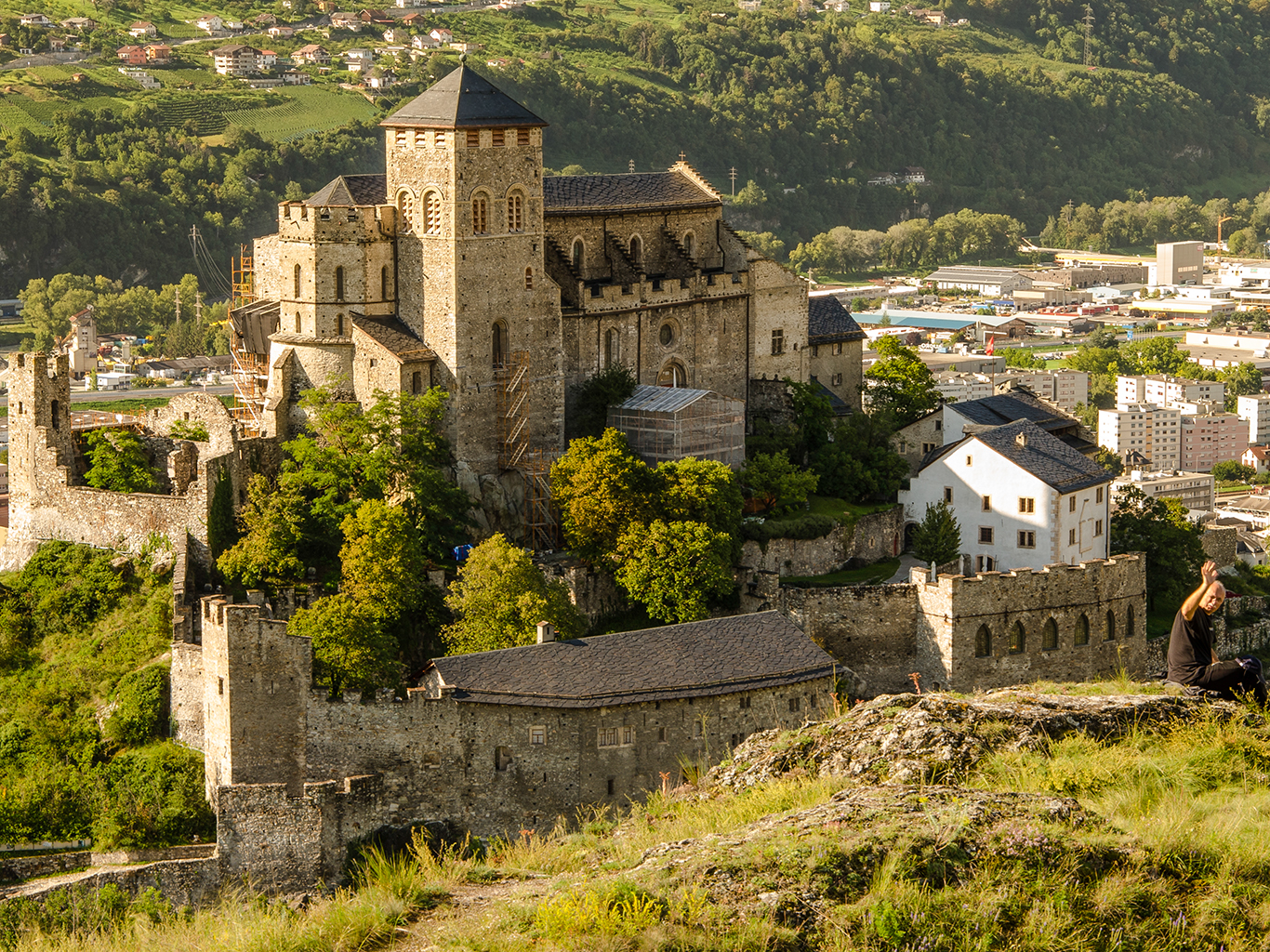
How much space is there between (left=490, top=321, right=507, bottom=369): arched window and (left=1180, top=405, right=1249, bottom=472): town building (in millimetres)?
117532

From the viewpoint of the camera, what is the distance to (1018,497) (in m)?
60.4

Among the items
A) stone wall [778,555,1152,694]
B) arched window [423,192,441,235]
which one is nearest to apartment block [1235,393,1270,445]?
stone wall [778,555,1152,694]

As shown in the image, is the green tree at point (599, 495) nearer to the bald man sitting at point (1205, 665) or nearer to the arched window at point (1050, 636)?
the arched window at point (1050, 636)

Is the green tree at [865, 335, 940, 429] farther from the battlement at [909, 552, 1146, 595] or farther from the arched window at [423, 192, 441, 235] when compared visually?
the arched window at [423, 192, 441, 235]

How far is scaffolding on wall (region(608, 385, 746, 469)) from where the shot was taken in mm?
60844

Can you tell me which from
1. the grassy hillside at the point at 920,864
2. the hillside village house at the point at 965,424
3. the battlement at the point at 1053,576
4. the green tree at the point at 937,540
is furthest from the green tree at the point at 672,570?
the grassy hillside at the point at 920,864

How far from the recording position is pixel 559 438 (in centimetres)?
6016

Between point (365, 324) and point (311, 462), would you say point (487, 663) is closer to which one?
point (311, 462)

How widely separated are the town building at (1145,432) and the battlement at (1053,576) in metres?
104

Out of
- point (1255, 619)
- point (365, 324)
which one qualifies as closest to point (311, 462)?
point (365, 324)

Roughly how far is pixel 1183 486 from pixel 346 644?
102 metres

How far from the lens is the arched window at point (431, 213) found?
57094 millimetres

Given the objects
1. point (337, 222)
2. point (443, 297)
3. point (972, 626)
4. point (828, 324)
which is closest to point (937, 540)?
point (972, 626)

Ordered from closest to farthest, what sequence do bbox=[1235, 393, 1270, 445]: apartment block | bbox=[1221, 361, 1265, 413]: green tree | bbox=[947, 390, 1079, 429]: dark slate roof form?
bbox=[947, 390, 1079, 429]: dark slate roof < bbox=[1235, 393, 1270, 445]: apartment block < bbox=[1221, 361, 1265, 413]: green tree
